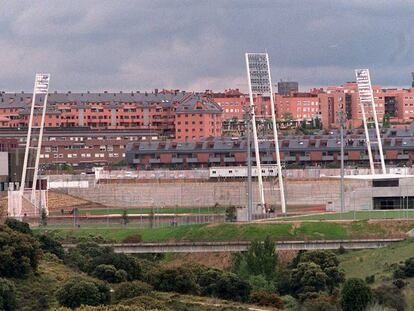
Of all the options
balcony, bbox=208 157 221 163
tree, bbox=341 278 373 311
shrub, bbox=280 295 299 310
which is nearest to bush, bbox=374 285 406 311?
tree, bbox=341 278 373 311

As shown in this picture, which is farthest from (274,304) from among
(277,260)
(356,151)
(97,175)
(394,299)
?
(356,151)

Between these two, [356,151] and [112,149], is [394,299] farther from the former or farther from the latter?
[112,149]

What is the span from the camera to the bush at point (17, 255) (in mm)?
49312

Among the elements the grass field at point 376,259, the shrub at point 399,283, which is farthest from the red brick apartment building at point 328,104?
the shrub at point 399,283

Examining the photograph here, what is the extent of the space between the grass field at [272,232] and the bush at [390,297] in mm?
16193

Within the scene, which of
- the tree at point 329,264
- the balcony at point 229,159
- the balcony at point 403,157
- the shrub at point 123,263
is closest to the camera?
the shrub at point 123,263

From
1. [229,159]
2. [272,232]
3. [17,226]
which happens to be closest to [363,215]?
[272,232]

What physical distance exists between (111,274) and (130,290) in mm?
5025

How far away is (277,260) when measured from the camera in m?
63.2

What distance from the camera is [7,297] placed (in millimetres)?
44656

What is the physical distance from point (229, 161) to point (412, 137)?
14.8 m

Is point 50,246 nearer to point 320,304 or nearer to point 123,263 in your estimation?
point 123,263

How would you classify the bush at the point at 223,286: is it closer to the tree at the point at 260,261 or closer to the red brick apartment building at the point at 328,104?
the tree at the point at 260,261

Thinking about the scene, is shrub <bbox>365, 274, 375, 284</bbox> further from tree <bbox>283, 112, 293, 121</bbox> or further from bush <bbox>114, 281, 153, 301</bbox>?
tree <bbox>283, 112, 293, 121</bbox>
